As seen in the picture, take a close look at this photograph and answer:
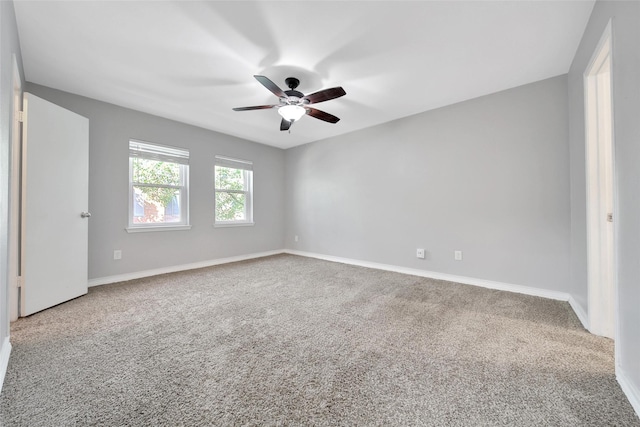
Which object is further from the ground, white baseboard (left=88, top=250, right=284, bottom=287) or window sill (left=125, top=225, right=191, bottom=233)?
window sill (left=125, top=225, right=191, bottom=233)

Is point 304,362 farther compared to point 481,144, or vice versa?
point 481,144

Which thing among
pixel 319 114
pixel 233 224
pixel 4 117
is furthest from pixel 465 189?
pixel 4 117

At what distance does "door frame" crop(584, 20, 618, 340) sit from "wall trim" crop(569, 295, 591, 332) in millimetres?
107

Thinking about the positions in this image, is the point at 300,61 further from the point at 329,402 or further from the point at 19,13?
the point at 329,402

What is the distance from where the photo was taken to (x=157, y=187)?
384cm

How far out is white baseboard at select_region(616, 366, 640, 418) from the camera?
121cm

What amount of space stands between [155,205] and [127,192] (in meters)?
0.41

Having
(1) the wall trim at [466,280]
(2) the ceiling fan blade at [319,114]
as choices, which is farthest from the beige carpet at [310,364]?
(2) the ceiling fan blade at [319,114]

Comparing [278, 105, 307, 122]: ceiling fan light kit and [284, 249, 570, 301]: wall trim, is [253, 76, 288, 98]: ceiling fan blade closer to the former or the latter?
[278, 105, 307, 122]: ceiling fan light kit

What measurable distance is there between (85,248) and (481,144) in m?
4.79

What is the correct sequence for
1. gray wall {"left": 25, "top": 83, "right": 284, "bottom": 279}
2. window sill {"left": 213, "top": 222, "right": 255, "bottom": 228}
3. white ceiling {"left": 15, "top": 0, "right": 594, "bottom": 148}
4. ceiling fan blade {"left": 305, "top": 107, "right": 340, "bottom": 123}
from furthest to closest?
window sill {"left": 213, "top": 222, "right": 255, "bottom": 228} < gray wall {"left": 25, "top": 83, "right": 284, "bottom": 279} < ceiling fan blade {"left": 305, "top": 107, "right": 340, "bottom": 123} < white ceiling {"left": 15, "top": 0, "right": 594, "bottom": 148}

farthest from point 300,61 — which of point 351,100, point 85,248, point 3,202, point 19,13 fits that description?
point 85,248

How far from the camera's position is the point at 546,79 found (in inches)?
108

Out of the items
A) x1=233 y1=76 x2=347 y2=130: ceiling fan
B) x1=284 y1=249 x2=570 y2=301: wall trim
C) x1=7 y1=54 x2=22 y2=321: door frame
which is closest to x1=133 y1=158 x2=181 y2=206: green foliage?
x1=7 y1=54 x2=22 y2=321: door frame
